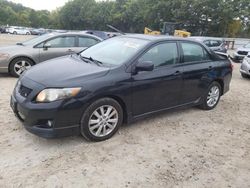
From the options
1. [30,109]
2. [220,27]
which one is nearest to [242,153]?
[30,109]

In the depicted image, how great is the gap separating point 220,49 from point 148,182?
47.0 ft

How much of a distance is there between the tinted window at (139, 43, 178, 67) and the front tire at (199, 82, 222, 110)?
1.29 m

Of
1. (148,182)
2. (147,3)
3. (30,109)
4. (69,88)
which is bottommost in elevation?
(148,182)

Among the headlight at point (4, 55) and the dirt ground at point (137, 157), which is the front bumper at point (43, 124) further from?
the headlight at point (4, 55)

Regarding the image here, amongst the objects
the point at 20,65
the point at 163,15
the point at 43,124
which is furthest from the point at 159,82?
the point at 163,15

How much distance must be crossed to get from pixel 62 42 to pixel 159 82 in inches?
176

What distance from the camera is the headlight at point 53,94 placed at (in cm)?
359

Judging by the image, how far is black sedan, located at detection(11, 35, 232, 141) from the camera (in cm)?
363

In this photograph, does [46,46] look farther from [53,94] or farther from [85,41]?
[53,94]

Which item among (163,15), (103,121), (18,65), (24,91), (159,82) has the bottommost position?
(103,121)

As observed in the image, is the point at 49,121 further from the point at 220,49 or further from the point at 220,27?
the point at 220,27

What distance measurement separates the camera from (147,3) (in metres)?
51.1

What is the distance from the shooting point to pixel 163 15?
4744 cm

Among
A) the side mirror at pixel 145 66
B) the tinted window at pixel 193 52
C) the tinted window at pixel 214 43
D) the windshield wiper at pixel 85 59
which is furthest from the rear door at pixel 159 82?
the tinted window at pixel 214 43
